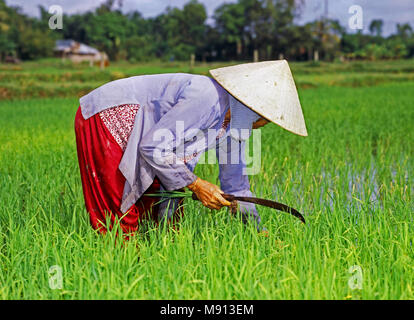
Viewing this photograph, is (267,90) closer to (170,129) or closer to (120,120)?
(170,129)

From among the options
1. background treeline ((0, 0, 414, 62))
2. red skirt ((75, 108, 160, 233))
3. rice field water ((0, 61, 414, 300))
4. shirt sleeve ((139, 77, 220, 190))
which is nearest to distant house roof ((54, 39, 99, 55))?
background treeline ((0, 0, 414, 62))

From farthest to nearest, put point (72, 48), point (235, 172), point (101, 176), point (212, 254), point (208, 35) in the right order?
point (72, 48)
point (208, 35)
point (235, 172)
point (101, 176)
point (212, 254)

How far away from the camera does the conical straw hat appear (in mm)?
2051

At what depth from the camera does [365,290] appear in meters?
1.86

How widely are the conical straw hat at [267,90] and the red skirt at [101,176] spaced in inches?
21.7

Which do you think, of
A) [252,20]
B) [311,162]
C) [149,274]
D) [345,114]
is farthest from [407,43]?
[149,274]

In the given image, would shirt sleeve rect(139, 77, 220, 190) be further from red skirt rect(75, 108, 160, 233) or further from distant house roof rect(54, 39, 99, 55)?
distant house roof rect(54, 39, 99, 55)

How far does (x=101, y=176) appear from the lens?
231 cm

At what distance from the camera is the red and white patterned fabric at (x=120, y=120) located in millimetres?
2271

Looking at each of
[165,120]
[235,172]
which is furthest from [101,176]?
[235,172]

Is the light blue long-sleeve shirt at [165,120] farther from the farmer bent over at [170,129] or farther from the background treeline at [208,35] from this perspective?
the background treeline at [208,35]

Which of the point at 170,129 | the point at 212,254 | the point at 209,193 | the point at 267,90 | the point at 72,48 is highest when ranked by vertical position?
the point at 72,48

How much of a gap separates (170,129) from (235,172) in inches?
18.7

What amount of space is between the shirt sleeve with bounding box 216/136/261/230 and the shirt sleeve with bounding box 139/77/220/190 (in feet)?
0.91
